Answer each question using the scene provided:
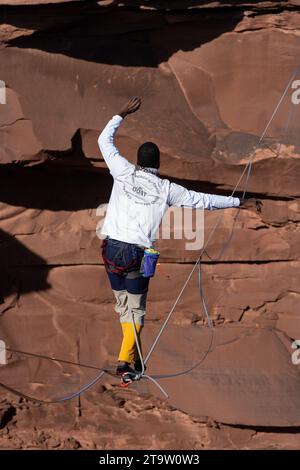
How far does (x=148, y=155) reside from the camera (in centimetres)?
651

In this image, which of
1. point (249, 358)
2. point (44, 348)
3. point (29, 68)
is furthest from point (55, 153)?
point (249, 358)

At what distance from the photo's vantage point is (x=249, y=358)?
29.5 ft

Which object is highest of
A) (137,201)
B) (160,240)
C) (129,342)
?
(137,201)

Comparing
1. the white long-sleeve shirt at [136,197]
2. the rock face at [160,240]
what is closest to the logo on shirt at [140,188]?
the white long-sleeve shirt at [136,197]

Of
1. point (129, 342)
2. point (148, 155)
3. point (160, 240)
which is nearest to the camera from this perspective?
point (148, 155)

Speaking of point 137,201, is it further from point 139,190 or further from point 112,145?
point 112,145

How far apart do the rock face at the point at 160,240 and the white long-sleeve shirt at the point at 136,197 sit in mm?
1965

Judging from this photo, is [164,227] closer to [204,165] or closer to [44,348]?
[204,165]

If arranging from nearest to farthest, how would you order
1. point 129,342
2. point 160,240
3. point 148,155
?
1. point 148,155
2. point 129,342
3. point 160,240

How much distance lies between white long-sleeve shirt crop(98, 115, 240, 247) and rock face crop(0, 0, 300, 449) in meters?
1.97

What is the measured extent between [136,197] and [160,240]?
2570 millimetres

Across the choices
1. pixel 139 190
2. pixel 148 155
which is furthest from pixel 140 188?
pixel 148 155

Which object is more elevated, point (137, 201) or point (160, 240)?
point (137, 201)

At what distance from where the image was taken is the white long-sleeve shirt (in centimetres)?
655
